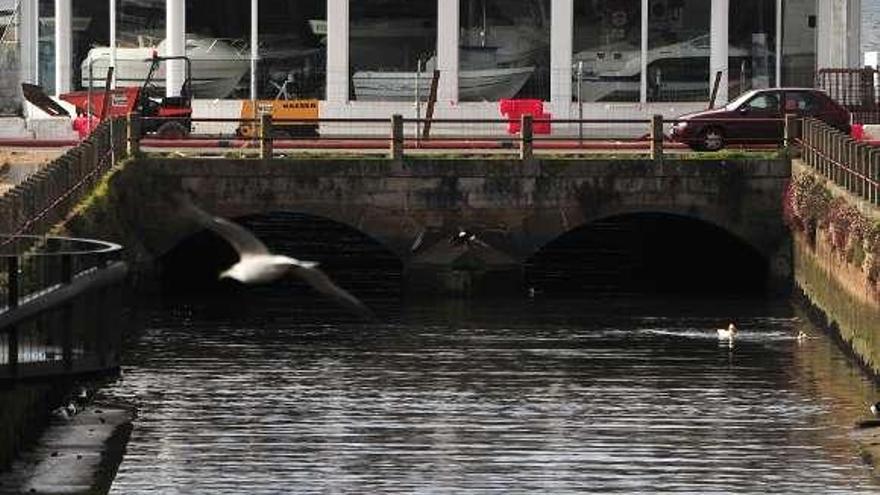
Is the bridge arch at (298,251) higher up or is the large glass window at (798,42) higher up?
the large glass window at (798,42)

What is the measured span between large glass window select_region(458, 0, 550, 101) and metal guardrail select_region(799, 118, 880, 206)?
11582 millimetres

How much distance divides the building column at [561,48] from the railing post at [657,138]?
35.6 feet

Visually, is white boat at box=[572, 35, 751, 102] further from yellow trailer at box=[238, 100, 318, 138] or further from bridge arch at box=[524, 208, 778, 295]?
yellow trailer at box=[238, 100, 318, 138]

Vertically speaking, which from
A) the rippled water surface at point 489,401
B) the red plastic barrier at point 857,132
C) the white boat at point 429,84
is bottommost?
the rippled water surface at point 489,401

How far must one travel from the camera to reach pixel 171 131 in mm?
61562

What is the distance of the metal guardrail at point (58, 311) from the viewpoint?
104 feet

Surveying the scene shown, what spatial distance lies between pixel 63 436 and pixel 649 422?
8.19 metres

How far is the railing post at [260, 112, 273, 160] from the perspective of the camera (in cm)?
5669

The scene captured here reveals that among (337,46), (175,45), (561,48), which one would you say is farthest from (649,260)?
(175,45)

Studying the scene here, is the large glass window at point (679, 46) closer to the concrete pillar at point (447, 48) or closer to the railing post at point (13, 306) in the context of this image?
the concrete pillar at point (447, 48)

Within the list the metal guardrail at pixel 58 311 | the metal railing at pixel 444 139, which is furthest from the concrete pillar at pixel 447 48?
the metal guardrail at pixel 58 311

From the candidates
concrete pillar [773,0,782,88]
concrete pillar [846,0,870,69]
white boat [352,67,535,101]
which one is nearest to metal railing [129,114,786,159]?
white boat [352,67,535,101]

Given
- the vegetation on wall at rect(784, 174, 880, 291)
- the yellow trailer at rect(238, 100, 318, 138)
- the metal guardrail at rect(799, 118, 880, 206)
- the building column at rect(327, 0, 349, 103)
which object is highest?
the building column at rect(327, 0, 349, 103)

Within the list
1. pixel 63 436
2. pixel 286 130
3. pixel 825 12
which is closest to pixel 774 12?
pixel 825 12
